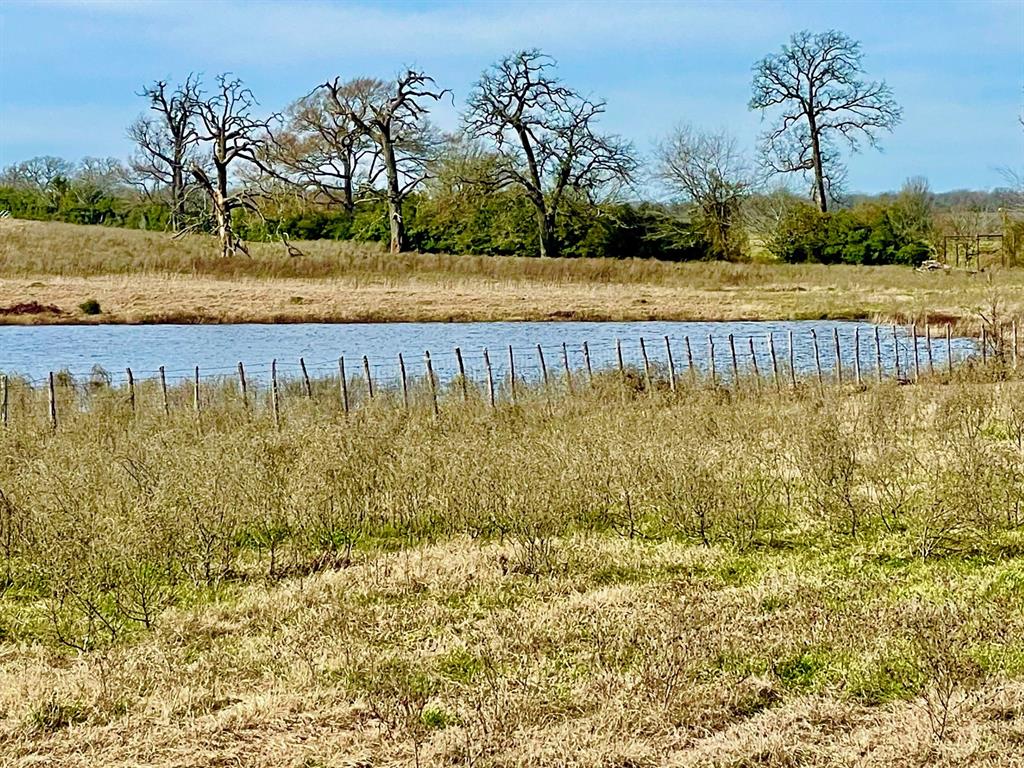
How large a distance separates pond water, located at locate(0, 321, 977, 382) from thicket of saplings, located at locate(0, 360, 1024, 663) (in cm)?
932

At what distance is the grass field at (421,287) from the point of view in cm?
3572

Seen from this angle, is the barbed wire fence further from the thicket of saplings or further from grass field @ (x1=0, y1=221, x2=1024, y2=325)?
grass field @ (x1=0, y1=221, x2=1024, y2=325)

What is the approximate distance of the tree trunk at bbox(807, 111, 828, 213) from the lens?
55.0 metres

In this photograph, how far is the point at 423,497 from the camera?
10766 mm

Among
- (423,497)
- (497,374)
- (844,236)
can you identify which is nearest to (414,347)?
(497,374)

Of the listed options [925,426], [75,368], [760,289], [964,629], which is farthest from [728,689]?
[760,289]

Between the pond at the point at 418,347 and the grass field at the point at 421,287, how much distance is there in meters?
1.40

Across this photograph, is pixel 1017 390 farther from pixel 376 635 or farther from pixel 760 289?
pixel 760 289

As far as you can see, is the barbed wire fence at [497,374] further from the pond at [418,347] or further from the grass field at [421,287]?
the grass field at [421,287]

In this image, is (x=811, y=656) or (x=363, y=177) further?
(x=363, y=177)

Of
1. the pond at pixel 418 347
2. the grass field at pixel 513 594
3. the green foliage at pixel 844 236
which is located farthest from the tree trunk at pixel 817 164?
the grass field at pixel 513 594

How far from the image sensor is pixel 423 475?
1097 cm

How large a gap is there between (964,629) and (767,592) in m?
1.48

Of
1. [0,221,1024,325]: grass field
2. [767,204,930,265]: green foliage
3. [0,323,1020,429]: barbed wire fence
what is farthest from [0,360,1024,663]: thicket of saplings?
[767,204,930,265]: green foliage
